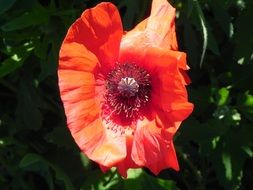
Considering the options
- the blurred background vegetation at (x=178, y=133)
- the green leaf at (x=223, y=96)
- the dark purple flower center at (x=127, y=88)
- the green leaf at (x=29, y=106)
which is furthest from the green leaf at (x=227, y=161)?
the green leaf at (x=29, y=106)

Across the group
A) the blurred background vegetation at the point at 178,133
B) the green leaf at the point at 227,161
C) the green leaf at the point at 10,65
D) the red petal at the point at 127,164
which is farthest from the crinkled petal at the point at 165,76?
the green leaf at the point at 227,161

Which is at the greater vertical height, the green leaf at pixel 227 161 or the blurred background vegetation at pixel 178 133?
the blurred background vegetation at pixel 178 133

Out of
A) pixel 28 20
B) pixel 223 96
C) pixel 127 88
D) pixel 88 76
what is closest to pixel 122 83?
pixel 127 88

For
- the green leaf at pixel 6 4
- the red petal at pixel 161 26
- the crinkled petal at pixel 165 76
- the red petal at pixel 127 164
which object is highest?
the green leaf at pixel 6 4

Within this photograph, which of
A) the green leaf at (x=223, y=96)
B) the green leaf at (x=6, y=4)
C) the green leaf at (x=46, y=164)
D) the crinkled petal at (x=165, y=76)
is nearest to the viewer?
the crinkled petal at (x=165, y=76)

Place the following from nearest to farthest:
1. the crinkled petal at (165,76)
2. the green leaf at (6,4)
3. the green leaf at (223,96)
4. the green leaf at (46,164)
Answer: the crinkled petal at (165,76) → the green leaf at (6,4) → the green leaf at (46,164) → the green leaf at (223,96)

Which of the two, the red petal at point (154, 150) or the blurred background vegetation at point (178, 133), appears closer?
the red petal at point (154, 150)

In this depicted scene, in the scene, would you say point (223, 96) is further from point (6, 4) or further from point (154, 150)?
point (6, 4)

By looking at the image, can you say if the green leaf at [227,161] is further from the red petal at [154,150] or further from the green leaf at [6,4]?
the green leaf at [6,4]
